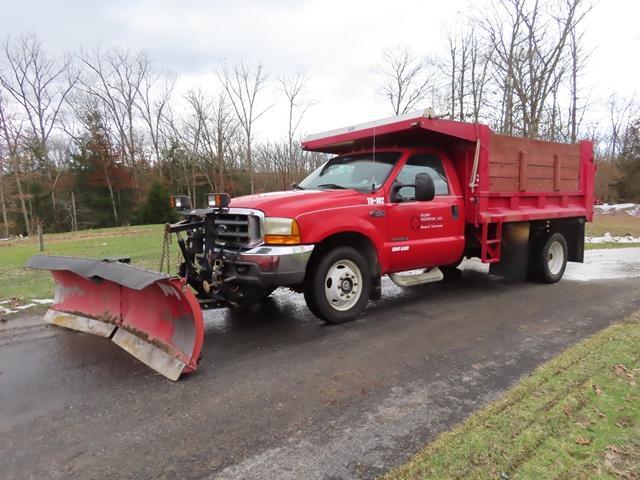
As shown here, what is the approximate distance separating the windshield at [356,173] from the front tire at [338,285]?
1012 millimetres

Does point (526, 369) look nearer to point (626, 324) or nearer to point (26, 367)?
point (626, 324)

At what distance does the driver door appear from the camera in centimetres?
558

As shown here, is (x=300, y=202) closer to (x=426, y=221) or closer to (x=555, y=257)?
(x=426, y=221)

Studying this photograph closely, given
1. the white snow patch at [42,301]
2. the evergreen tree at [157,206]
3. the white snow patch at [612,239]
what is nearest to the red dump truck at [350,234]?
the white snow patch at [42,301]

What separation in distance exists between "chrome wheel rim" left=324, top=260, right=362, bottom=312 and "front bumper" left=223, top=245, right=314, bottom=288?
0.48 m

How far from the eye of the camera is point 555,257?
7785 mm

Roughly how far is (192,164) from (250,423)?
118 ft

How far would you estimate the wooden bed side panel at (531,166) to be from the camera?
21.5ft

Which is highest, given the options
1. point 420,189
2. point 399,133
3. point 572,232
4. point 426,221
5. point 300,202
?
point 399,133

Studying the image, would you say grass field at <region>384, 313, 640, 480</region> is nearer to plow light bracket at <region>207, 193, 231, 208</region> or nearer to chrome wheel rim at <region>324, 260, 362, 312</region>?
chrome wheel rim at <region>324, 260, 362, 312</region>

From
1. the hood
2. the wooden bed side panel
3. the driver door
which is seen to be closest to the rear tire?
the wooden bed side panel

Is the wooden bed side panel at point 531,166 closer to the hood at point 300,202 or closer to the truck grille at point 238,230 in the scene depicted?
the hood at point 300,202

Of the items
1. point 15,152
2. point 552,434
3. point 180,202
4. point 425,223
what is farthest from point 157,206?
point 552,434

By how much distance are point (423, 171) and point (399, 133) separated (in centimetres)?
64
